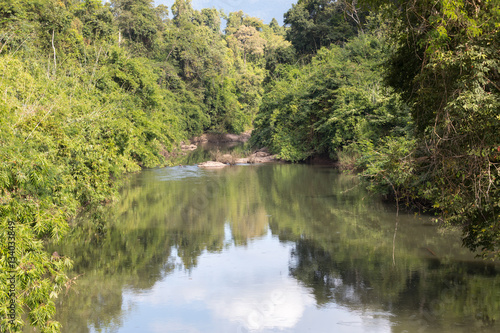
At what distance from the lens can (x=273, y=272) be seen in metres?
11.6

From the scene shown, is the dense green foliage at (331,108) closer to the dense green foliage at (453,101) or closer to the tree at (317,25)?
the tree at (317,25)

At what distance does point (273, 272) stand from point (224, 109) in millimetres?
50414

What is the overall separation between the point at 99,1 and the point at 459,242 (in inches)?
1282

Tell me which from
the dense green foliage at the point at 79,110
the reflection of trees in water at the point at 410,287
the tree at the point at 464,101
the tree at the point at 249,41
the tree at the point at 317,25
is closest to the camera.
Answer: the dense green foliage at the point at 79,110

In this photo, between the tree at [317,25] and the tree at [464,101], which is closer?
the tree at [464,101]

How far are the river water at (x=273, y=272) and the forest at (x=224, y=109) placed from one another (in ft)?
3.15

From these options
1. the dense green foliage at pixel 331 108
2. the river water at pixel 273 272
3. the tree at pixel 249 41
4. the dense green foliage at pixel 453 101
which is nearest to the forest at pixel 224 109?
the dense green foliage at pixel 453 101

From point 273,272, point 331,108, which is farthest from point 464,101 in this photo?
point 331,108

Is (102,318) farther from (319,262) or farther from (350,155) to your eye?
(350,155)

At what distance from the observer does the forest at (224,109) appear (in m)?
6.73

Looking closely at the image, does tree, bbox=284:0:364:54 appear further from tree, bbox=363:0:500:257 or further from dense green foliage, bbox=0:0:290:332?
tree, bbox=363:0:500:257

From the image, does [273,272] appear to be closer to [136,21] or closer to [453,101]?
[453,101]

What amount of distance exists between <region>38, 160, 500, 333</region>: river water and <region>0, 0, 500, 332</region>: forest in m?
0.96

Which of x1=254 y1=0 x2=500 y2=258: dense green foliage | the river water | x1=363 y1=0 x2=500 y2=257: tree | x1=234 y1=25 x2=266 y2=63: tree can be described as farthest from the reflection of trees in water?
x1=234 y1=25 x2=266 y2=63: tree
